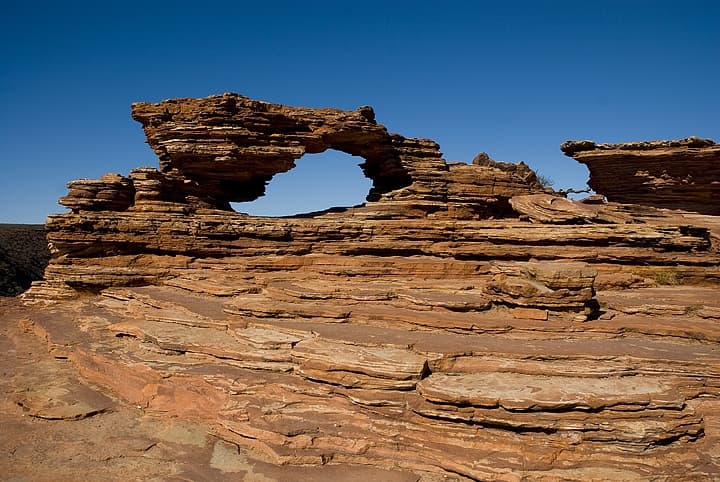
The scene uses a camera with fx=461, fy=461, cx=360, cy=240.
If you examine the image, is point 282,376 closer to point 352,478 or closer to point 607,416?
point 352,478

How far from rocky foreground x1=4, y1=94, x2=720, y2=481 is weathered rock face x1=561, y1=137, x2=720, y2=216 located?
0.35m

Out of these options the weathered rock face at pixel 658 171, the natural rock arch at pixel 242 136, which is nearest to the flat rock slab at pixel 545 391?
the natural rock arch at pixel 242 136

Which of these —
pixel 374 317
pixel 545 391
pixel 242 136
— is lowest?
pixel 545 391

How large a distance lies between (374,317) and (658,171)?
20.4 metres

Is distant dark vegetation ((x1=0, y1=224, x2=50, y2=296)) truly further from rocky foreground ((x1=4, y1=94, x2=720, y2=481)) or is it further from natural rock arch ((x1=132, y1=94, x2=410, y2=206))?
rocky foreground ((x1=4, y1=94, x2=720, y2=481))

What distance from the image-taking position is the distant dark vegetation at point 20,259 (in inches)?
1834

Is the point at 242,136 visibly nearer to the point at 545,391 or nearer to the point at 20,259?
the point at 545,391

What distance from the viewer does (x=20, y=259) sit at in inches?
2210

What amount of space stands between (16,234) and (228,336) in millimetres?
74878

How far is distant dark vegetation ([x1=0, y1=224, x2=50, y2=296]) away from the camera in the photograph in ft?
153

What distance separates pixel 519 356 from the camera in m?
11.5

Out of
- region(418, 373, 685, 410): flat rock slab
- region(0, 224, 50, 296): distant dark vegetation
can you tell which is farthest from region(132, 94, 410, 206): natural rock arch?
region(0, 224, 50, 296): distant dark vegetation

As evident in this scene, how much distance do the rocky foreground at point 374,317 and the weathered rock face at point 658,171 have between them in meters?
0.35

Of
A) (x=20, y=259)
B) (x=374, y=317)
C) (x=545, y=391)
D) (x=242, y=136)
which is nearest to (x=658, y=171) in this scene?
(x=374, y=317)
